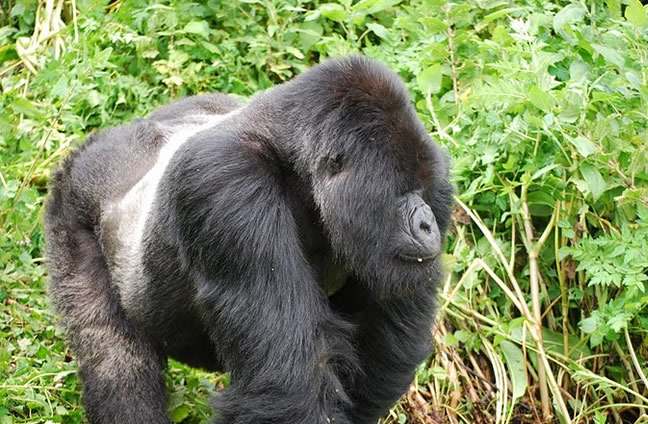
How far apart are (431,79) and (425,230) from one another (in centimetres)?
202

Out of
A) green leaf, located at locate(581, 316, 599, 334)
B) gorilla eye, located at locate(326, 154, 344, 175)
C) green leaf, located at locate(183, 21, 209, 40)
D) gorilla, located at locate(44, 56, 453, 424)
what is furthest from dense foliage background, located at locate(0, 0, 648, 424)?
gorilla eye, located at locate(326, 154, 344, 175)

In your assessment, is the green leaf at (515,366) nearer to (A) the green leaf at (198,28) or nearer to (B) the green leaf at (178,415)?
(B) the green leaf at (178,415)

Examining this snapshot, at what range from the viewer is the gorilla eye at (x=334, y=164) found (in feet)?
11.9

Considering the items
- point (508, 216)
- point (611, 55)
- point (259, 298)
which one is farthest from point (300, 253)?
point (611, 55)

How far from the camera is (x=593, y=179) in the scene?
15.1 ft

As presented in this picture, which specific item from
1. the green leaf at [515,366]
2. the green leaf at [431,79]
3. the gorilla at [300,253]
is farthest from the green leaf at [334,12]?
the green leaf at [515,366]

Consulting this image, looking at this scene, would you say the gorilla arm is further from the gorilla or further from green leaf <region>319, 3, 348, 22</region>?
green leaf <region>319, 3, 348, 22</region>

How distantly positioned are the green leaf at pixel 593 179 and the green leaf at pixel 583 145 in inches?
3.7

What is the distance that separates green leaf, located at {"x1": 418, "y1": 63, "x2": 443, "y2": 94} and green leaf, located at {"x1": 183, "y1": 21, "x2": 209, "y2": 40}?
1.46 meters

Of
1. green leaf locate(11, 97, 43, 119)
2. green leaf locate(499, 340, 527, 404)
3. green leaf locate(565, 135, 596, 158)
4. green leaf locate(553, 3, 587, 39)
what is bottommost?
→ green leaf locate(499, 340, 527, 404)

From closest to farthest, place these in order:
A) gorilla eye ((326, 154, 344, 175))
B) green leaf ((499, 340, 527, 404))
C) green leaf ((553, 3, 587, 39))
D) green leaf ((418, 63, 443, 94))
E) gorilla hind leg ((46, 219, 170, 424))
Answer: gorilla eye ((326, 154, 344, 175)) → gorilla hind leg ((46, 219, 170, 424)) → green leaf ((499, 340, 527, 404)) → green leaf ((553, 3, 587, 39)) → green leaf ((418, 63, 443, 94))

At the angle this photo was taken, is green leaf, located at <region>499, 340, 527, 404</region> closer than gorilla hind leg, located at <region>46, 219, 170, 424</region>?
No

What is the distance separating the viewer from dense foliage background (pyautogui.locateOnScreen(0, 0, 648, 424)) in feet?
15.0

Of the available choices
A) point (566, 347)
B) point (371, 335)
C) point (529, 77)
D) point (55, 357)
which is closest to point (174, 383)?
point (55, 357)
